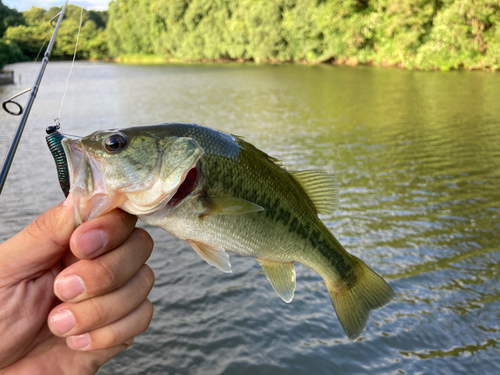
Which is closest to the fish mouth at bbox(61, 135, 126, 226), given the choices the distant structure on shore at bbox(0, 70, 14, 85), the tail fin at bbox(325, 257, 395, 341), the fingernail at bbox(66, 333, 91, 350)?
the fingernail at bbox(66, 333, 91, 350)

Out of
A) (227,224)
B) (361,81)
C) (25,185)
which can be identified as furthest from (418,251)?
(361,81)

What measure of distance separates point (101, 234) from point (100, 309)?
0.40 meters

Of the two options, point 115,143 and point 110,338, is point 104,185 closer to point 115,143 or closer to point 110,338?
point 115,143

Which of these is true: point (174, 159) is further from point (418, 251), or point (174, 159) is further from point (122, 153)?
point (418, 251)

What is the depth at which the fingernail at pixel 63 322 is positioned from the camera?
185 centimetres

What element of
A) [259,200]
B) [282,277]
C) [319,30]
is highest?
[319,30]

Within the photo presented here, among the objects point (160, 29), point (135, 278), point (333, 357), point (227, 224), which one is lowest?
point (333, 357)

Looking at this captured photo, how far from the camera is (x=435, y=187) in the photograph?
10031 millimetres

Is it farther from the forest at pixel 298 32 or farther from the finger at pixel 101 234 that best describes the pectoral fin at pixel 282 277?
the forest at pixel 298 32

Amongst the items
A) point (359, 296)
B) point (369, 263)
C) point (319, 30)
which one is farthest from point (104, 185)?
point (319, 30)

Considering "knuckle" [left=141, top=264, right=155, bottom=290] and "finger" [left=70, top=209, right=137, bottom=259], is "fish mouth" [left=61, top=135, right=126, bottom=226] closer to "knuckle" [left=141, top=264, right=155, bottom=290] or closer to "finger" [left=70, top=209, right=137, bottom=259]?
"finger" [left=70, top=209, right=137, bottom=259]

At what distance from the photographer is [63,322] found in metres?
1.87

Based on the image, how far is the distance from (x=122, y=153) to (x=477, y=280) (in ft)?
20.7

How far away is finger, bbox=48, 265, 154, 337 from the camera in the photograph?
73.8 inches
